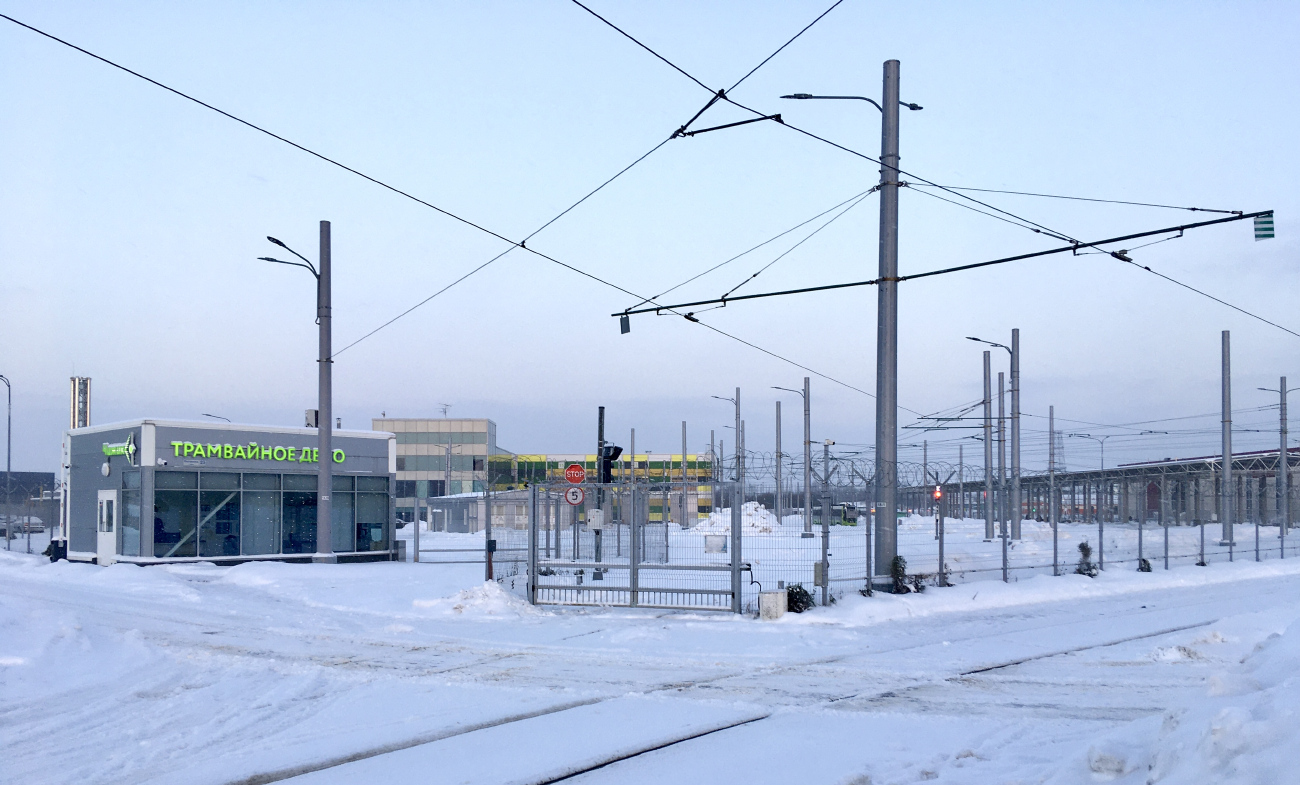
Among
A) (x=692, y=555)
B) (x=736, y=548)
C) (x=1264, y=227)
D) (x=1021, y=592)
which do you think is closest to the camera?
(x=1264, y=227)

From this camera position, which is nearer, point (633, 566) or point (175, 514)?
point (633, 566)

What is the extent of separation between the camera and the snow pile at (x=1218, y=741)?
5.13 meters

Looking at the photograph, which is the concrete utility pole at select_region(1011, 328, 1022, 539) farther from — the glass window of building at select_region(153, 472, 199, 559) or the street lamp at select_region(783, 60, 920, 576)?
the glass window of building at select_region(153, 472, 199, 559)

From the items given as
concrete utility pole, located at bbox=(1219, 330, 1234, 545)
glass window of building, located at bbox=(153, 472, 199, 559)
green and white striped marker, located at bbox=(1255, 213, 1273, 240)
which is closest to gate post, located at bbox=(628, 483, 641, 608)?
green and white striped marker, located at bbox=(1255, 213, 1273, 240)

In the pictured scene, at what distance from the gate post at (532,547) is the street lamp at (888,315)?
258 inches

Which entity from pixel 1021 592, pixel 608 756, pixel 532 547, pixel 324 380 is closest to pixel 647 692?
pixel 608 756

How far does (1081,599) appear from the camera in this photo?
66.4 feet

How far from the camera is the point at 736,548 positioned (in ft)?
55.7

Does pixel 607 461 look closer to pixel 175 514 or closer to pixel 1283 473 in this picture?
pixel 175 514

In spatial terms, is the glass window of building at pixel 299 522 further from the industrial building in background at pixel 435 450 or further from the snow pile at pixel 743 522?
the industrial building in background at pixel 435 450

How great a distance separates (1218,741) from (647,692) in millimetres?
6334

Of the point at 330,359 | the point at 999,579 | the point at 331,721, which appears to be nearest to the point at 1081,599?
the point at 999,579

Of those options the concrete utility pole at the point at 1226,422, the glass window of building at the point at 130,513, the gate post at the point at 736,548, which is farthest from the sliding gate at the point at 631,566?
the concrete utility pole at the point at 1226,422

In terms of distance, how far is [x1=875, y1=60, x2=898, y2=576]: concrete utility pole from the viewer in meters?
17.2
